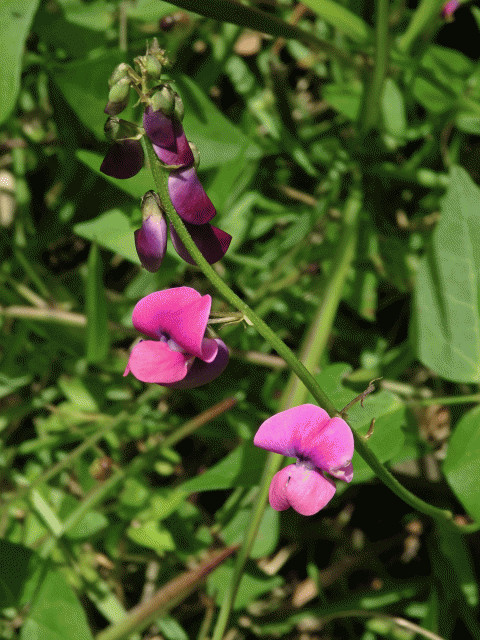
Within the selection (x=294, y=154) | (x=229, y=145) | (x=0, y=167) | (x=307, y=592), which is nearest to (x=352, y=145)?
(x=294, y=154)

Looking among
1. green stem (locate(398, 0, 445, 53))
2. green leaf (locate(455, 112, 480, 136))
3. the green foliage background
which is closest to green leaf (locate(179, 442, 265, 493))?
the green foliage background

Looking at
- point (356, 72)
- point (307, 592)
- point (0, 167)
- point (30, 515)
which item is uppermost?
point (356, 72)

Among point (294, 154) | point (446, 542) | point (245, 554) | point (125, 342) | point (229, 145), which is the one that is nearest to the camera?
point (245, 554)

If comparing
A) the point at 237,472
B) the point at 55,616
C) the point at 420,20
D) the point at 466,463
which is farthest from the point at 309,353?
the point at 420,20

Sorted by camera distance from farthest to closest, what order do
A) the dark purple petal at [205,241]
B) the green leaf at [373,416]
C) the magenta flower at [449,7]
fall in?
the magenta flower at [449,7]
the green leaf at [373,416]
the dark purple petal at [205,241]

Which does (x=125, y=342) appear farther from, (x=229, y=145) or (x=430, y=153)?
(x=430, y=153)

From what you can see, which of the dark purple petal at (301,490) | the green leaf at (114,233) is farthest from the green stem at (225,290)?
the green leaf at (114,233)

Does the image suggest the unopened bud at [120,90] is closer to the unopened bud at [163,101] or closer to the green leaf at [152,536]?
the unopened bud at [163,101]
